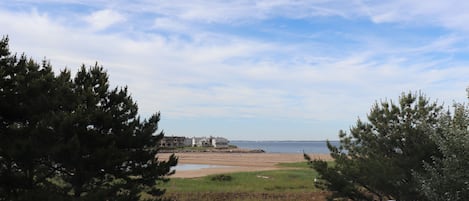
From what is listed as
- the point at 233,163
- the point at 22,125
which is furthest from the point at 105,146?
the point at 233,163

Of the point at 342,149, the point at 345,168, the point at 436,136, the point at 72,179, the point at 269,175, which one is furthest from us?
the point at 269,175

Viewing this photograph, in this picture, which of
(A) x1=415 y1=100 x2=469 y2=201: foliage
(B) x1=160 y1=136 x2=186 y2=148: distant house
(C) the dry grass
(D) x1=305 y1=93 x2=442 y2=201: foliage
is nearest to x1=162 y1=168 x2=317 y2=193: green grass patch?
(C) the dry grass

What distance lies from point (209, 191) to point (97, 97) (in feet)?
53.1

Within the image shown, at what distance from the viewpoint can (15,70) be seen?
14375mm

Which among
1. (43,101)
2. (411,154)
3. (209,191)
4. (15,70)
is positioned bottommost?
(209,191)

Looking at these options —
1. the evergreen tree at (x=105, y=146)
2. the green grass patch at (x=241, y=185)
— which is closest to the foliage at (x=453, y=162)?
the evergreen tree at (x=105, y=146)

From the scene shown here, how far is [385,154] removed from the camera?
64.5 feet

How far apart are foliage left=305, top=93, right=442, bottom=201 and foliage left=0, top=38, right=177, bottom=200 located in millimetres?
6977

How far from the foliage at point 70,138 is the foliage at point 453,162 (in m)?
9.16

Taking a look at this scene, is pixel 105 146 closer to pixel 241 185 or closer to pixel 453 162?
pixel 453 162

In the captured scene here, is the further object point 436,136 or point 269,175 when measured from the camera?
point 269,175

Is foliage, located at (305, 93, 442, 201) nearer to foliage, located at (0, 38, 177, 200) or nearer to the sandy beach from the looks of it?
foliage, located at (0, 38, 177, 200)

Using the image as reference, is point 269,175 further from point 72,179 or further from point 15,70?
point 15,70

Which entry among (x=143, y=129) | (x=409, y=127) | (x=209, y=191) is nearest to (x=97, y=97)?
(x=143, y=129)
